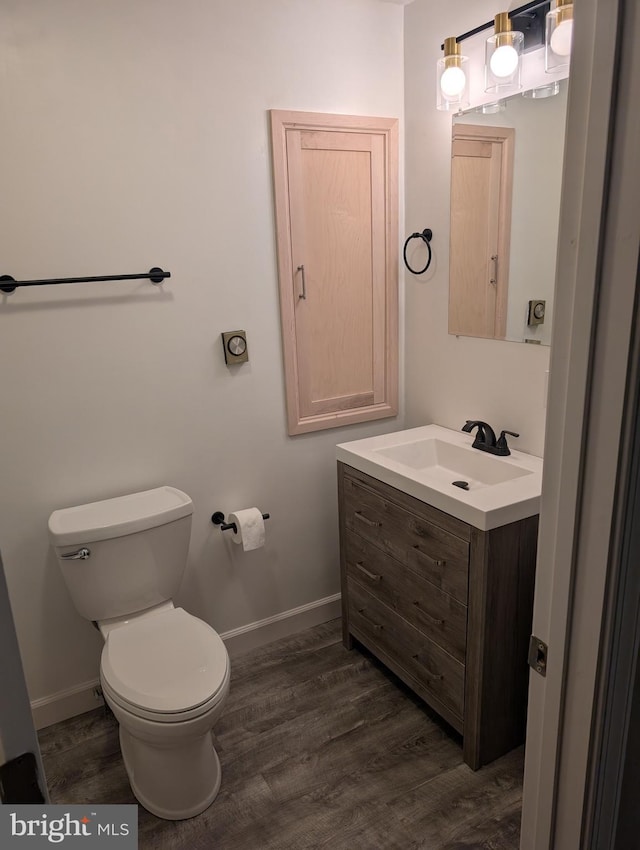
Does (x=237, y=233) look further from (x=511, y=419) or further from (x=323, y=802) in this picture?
(x=323, y=802)

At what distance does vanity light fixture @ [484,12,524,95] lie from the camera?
187 centimetres

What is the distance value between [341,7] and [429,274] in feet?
3.43

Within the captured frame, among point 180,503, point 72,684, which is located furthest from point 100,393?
point 72,684

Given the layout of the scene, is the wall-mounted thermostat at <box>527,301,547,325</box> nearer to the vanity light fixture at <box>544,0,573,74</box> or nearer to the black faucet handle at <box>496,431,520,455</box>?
the black faucet handle at <box>496,431,520,455</box>

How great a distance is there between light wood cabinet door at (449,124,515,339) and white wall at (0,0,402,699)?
0.47 metres

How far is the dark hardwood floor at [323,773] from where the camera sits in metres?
1.75

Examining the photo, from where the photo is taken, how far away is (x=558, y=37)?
1.74 meters

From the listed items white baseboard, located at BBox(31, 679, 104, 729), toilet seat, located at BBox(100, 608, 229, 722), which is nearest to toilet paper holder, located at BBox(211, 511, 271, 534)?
toilet seat, located at BBox(100, 608, 229, 722)

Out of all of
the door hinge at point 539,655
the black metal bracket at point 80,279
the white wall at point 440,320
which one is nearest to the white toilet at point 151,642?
the black metal bracket at point 80,279

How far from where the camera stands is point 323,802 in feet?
6.07

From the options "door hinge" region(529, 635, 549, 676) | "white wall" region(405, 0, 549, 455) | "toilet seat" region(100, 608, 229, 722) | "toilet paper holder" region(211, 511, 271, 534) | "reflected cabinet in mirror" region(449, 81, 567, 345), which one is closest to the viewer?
"door hinge" region(529, 635, 549, 676)

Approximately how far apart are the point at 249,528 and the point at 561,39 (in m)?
1.93

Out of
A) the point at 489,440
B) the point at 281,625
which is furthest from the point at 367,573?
the point at 489,440

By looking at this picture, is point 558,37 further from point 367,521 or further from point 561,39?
point 367,521
